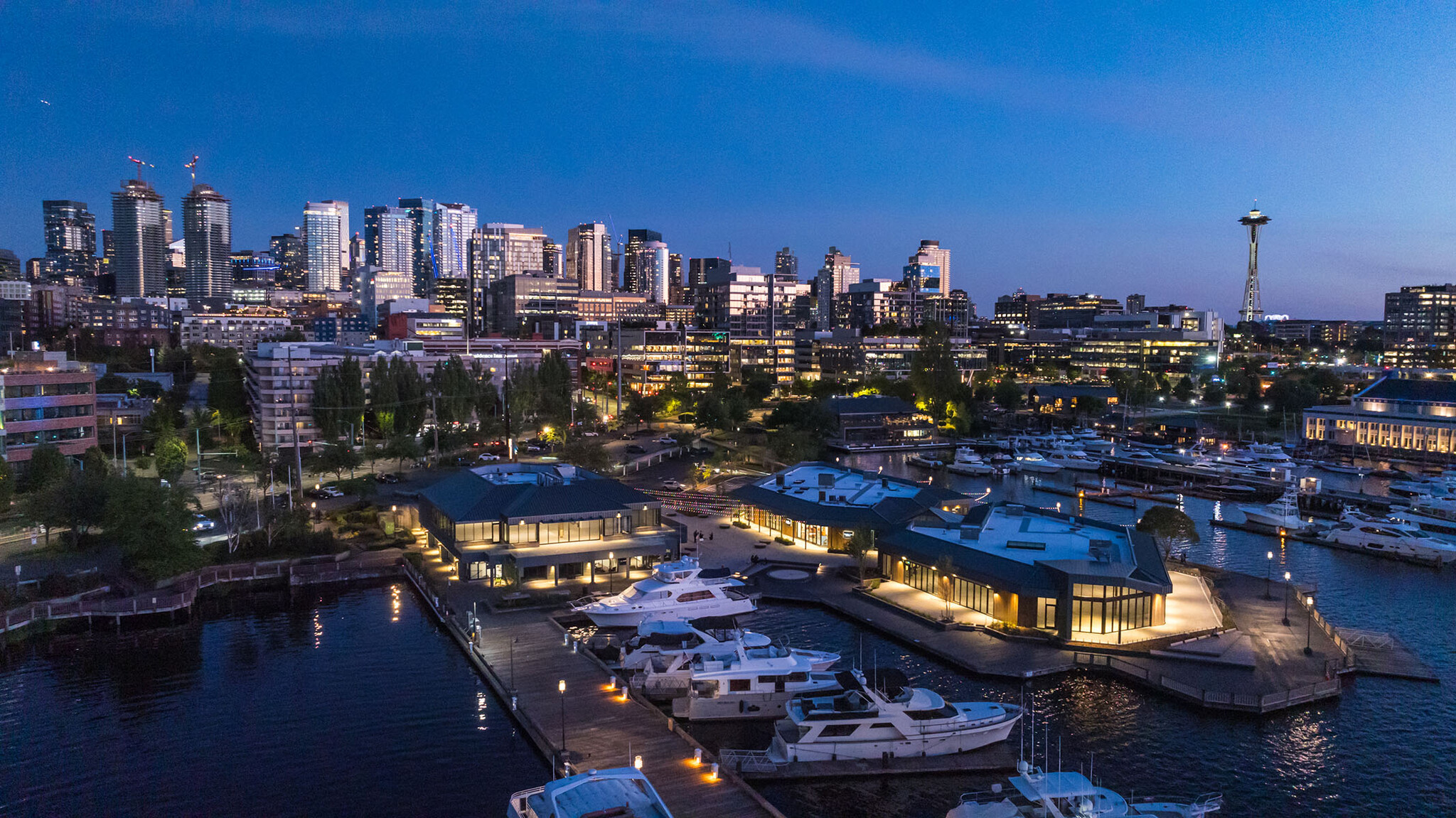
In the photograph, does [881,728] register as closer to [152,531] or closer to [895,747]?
[895,747]

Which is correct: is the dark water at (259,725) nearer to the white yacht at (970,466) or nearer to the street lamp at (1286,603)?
the street lamp at (1286,603)

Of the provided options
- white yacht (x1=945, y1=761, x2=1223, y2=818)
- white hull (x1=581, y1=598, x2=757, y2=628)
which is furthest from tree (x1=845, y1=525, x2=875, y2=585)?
white yacht (x1=945, y1=761, x2=1223, y2=818)

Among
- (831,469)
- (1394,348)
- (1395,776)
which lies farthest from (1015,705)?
(1394,348)

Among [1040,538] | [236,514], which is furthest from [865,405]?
[236,514]

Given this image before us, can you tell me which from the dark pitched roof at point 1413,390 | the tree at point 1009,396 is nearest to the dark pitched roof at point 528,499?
the tree at point 1009,396

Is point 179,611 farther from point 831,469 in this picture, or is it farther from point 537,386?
point 537,386
